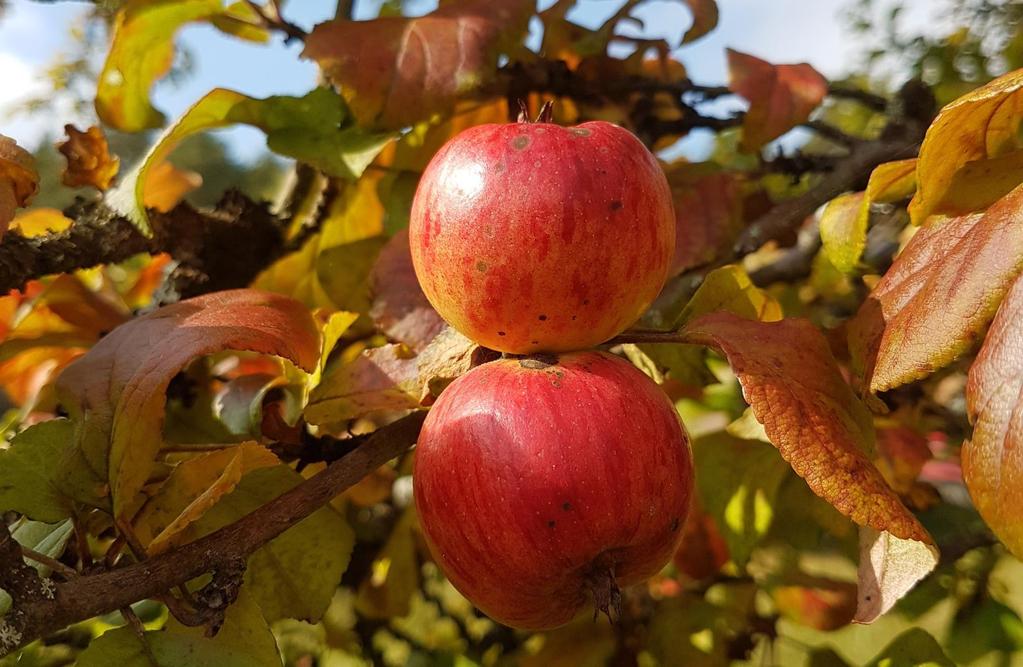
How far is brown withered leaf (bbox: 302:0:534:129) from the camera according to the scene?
0.76 m

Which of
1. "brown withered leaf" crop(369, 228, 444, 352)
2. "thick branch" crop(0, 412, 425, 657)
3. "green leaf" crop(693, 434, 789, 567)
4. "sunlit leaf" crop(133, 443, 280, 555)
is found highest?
"thick branch" crop(0, 412, 425, 657)

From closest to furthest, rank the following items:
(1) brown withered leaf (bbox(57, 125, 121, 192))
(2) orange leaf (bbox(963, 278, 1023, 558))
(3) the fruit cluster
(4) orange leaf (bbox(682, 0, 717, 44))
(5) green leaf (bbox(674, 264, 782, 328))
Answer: (2) orange leaf (bbox(963, 278, 1023, 558))
(3) the fruit cluster
(5) green leaf (bbox(674, 264, 782, 328))
(1) brown withered leaf (bbox(57, 125, 121, 192))
(4) orange leaf (bbox(682, 0, 717, 44))

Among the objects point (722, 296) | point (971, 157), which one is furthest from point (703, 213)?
point (971, 157)

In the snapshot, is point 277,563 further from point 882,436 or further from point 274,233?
point 882,436

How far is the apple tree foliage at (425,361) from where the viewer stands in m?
0.50

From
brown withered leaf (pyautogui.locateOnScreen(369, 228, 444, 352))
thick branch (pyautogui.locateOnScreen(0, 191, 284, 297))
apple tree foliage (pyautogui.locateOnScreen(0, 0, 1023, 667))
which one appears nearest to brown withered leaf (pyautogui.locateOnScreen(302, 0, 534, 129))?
apple tree foliage (pyautogui.locateOnScreen(0, 0, 1023, 667))

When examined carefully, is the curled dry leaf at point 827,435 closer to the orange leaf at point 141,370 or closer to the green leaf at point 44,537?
the orange leaf at point 141,370

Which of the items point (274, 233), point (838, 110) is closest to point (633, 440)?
point (274, 233)

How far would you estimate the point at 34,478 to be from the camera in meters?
0.55

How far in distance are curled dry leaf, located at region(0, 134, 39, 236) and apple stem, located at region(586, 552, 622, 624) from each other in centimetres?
43

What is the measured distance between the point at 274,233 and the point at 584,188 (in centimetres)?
56

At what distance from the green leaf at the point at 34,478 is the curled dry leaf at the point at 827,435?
44 cm

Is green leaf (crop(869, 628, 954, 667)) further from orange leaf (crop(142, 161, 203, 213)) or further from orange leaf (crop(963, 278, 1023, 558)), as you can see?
orange leaf (crop(142, 161, 203, 213))

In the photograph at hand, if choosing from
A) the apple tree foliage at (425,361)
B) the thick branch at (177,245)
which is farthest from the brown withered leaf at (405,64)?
the thick branch at (177,245)
